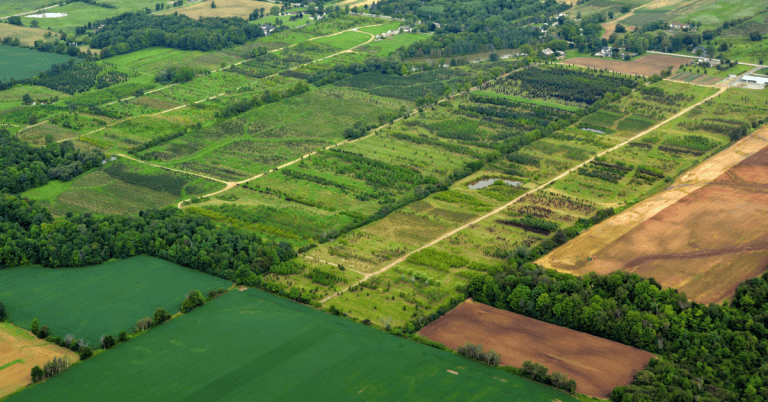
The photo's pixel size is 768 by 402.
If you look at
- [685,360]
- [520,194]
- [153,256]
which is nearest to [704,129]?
[520,194]

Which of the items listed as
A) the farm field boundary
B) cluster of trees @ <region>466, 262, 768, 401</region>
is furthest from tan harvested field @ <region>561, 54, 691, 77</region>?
cluster of trees @ <region>466, 262, 768, 401</region>

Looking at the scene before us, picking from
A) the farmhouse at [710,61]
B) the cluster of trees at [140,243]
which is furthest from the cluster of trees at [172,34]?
the farmhouse at [710,61]

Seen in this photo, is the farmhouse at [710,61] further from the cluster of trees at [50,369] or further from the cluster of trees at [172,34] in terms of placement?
the cluster of trees at [50,369]

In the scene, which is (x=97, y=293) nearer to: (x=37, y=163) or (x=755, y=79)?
(x=37, y=163)

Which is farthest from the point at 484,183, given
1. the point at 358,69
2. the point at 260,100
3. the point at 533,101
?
the point at 358,69

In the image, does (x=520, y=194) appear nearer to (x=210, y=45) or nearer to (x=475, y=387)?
(x=475, y=387)

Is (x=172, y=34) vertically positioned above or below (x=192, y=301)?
above
